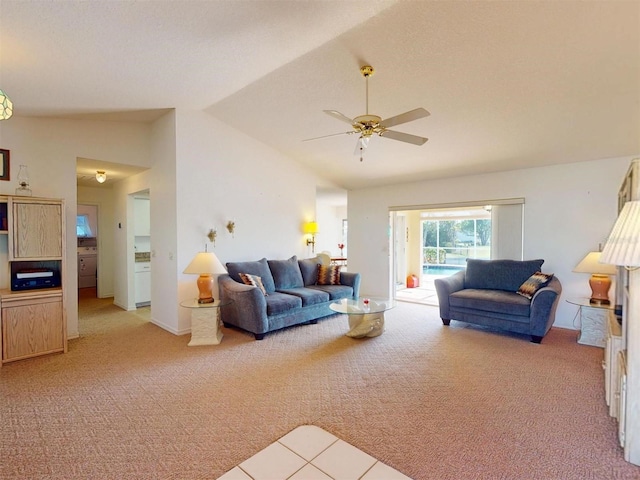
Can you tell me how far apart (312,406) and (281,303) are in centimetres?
180

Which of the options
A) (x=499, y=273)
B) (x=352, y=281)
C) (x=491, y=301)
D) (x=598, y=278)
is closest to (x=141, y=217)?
(x=352, y=281)

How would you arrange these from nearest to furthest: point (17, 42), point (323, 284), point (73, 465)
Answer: point (73, 465) < point (17, 42) < point (323, 284)

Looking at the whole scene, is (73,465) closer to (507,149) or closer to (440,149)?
(440,149)

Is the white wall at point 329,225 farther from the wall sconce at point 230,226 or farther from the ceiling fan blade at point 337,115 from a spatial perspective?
the ceiling fan blade at point 337,115

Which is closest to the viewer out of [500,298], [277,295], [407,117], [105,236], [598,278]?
[407,117]

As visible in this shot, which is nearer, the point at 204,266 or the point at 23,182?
the point at 23,182

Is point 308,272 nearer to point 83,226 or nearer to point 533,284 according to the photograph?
point 533,284

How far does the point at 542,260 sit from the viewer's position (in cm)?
450

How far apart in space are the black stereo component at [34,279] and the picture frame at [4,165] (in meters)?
1.10

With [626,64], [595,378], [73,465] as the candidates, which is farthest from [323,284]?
[626,64]

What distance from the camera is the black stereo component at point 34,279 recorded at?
350 cm

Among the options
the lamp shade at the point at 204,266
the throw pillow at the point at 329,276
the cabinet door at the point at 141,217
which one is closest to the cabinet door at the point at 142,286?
the cabinet door at the point at 141,217

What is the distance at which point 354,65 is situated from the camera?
3.17 meters

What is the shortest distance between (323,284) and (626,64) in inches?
172
